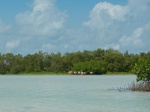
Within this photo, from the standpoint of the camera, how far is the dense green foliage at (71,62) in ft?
265

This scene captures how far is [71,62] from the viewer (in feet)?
285

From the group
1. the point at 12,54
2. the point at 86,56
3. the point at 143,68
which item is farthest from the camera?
the point at 12,54

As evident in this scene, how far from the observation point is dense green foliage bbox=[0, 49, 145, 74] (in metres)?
80.9

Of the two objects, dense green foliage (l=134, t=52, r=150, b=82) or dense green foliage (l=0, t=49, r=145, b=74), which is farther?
dense green foliage (l=0, t=49, r=145, b=74)

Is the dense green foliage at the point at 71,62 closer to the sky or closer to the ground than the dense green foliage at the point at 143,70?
closer to the sky

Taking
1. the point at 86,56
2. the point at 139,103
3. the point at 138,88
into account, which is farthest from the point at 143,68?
the point at 86,56

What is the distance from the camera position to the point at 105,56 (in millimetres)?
83250

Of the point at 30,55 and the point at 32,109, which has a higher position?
the point at 30,55

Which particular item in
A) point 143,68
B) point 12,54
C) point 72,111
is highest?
point 12,54

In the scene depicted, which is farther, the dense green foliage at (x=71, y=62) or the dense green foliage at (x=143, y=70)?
the dense green foliage at (x=71, y=62)

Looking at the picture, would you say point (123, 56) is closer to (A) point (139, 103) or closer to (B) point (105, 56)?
(B) point (105, 56)

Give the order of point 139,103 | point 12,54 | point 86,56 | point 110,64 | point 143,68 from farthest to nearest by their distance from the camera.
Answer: point 12,54, point 86,56, point 110,64, point 143,68, point 139,103

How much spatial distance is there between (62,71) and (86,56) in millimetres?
5955

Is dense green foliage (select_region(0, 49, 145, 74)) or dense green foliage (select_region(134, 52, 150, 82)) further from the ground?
dense green foliage (select_region(0, 49, 145, 74))
